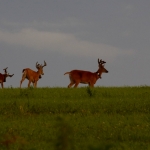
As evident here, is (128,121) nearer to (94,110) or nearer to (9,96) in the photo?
(94,110)

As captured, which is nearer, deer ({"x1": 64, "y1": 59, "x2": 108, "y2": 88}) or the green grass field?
the green grass field

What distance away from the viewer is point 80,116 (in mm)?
16266

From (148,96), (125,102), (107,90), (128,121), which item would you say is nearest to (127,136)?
(128,121)

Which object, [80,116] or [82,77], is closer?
[80,116]

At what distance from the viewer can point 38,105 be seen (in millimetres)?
18516

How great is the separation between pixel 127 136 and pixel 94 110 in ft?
17.0

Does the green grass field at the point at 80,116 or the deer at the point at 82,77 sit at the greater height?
the deer at the point at 82,77

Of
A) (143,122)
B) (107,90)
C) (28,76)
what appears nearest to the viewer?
(143,122)

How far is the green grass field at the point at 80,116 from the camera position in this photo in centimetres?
1207

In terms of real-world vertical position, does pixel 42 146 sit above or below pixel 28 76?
below

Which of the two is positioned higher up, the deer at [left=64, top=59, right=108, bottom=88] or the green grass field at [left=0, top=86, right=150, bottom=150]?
the deer at [left=64, top=59, right=108, bottom=88]

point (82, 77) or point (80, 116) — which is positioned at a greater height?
point (82, 77)

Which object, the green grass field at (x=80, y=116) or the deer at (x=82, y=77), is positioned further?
the deer at (x=82, y=77)

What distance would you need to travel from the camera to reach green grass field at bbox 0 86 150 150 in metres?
12.1
